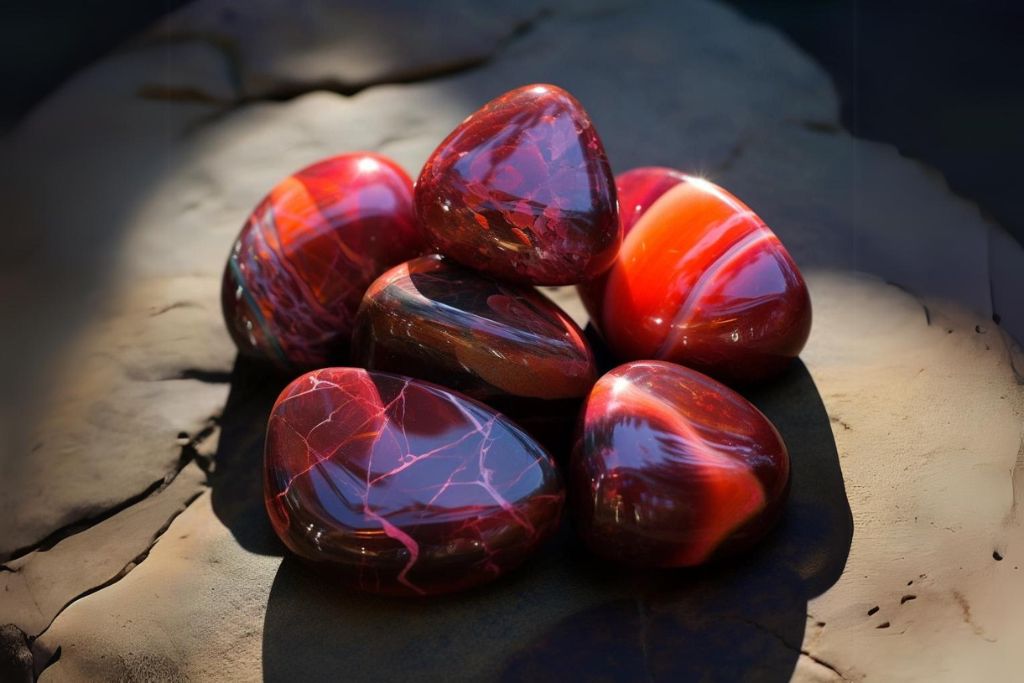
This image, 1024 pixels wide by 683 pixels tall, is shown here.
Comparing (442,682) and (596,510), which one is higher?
Answer: (596,510)

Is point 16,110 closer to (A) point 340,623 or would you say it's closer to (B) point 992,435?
(A) point 340,623

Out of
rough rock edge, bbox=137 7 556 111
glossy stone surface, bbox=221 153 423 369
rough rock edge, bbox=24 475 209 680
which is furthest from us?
rough rock edge, bbox=137 7 556 111

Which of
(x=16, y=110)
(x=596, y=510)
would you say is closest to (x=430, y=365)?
(x=596, y=510)

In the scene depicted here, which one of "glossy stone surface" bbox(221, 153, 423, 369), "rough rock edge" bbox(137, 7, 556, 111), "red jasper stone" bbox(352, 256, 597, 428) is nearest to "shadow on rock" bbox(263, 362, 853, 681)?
"red jasper stone" bbox(352, 256, 597, 428)

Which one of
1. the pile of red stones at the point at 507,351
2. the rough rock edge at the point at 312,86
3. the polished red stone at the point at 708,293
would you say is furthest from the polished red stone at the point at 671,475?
the rough rock edge at the point at 312,86

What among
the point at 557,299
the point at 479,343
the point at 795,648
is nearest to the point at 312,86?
the point at 557,299

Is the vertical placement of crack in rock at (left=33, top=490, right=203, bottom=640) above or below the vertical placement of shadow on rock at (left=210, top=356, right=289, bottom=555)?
below

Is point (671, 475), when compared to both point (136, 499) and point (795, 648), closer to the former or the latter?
point (795, 648)

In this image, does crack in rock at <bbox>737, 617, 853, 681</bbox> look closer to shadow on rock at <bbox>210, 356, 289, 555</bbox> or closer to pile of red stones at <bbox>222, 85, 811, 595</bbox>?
pile of red stones at <bbox>222, 85, 811, 595</bbox>
